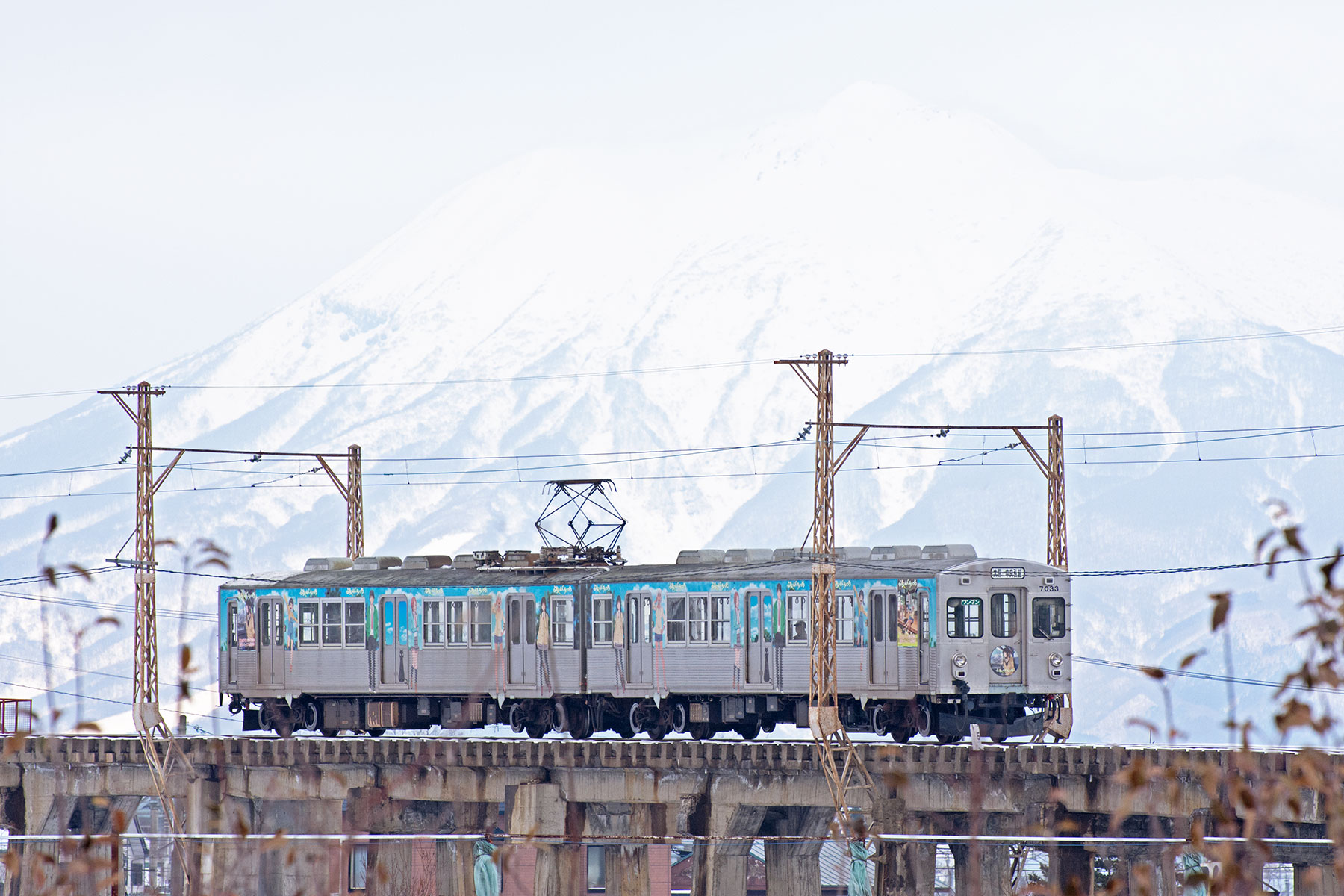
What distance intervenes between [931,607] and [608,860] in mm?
10963

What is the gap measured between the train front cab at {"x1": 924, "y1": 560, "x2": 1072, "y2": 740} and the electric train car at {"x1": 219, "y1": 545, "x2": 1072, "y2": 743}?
0.04 metres

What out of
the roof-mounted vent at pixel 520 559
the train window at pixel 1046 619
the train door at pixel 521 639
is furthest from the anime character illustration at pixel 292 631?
the train window at pixel 1046 619

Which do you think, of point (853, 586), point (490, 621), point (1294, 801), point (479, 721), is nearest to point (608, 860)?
point (490, 621)

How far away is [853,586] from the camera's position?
136 ft

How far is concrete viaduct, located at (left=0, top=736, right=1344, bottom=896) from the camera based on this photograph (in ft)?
126

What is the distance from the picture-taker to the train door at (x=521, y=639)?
45406 mm

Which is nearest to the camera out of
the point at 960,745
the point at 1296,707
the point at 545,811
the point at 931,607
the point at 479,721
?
the point at 1296,707

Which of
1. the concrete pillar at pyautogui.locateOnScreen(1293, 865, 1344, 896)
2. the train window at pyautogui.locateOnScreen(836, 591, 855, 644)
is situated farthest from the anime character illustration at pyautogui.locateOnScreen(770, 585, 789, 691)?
the concrete pillar at pyautogui.locateOnScreen(1293, 865, 1344, 896)

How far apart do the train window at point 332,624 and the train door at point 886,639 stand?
13.7 m

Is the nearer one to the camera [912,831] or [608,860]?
[912,831]

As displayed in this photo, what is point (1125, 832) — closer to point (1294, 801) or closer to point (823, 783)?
point (823, 783)

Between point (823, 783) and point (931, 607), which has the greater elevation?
point (931, 607)

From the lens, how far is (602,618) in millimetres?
44594

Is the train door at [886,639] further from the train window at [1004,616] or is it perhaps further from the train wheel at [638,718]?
the train wheel at [638,718]
